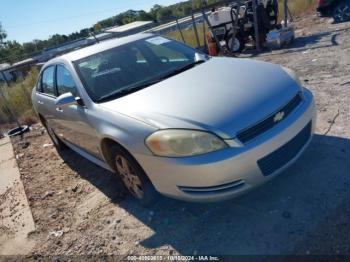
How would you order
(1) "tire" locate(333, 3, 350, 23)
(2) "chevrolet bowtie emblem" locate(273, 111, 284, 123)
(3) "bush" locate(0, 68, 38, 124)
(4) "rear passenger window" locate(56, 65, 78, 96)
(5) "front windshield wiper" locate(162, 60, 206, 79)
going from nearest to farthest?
(2) "chevrolet bowtie emblem" locate(273, 111, 284, 123) < (5) "front windshield wiper" locate(162, 60, 206, 79) < (4) "rear passenger window" locate(56, 65, 78, 96) < (3) "bush" locate(0, 68, 38, 124) < (1) "tire" locate(333, 3, 350, 23)

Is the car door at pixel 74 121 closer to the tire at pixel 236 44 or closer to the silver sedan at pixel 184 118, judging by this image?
the silver sedan at pixel 184 118

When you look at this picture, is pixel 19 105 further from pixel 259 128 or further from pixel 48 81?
pixel 259 128

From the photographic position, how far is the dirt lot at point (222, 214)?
2.76 meters

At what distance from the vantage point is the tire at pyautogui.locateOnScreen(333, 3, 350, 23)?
10.3 meters

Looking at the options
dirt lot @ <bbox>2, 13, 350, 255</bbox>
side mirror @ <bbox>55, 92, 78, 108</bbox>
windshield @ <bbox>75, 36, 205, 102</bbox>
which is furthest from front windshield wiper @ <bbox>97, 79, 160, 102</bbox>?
dirt lot @ <bbox>2, 13, 350, 255</bbox>

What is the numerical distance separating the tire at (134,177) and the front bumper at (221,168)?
212 millimetres

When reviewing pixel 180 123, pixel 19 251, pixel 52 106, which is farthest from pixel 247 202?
pixel 52 106

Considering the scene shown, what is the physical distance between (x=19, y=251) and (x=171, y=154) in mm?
2163

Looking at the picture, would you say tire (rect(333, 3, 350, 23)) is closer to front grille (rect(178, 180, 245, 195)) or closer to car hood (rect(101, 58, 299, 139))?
car hood (rect(101, 58, 299, 139))

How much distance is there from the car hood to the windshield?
0.23 m

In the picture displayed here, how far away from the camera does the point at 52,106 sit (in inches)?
190

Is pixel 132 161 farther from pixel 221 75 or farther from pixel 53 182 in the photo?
pixel 53 182

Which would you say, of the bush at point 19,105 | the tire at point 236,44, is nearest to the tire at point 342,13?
the tire at point 236,44

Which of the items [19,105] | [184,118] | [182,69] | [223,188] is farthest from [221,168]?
[19,105]
